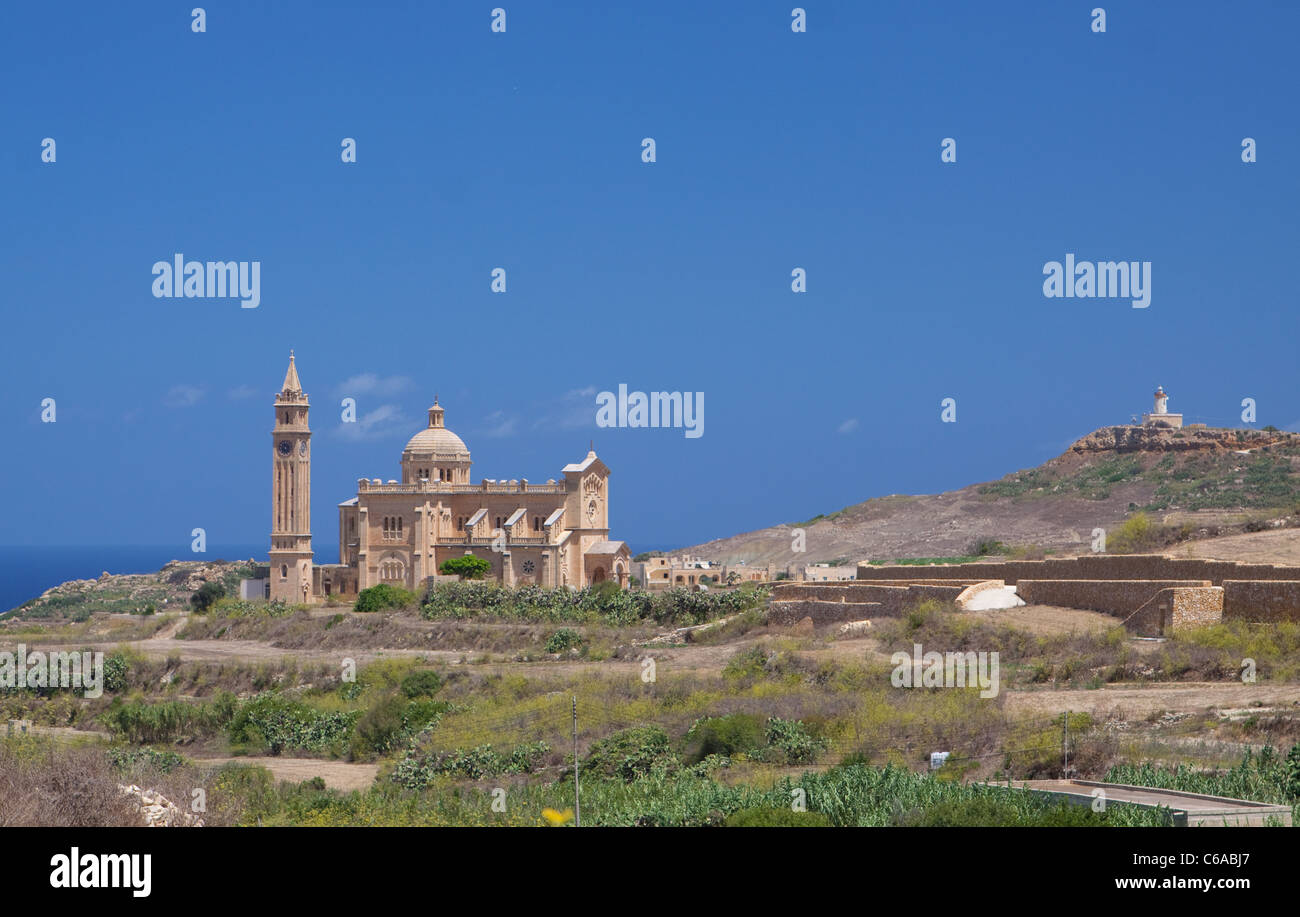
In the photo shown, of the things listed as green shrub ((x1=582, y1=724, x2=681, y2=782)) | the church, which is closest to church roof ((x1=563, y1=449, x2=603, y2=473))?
the church

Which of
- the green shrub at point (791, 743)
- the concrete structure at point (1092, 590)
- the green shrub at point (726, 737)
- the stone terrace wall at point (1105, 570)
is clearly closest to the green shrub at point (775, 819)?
the green shrub at point (791, 743)

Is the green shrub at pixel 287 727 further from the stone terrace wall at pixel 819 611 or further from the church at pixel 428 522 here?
the church at pixel 428 522

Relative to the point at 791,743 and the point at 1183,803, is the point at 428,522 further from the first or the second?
the point at 1183,803

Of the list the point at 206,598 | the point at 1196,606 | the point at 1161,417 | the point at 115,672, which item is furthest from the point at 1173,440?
the point at 115,672

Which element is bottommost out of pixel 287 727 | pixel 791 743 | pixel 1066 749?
pixel 287 727

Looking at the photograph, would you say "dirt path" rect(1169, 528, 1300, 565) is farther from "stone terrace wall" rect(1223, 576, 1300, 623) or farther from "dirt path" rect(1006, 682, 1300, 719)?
"dirt path" rect(1006, 682, 1300, 719)
